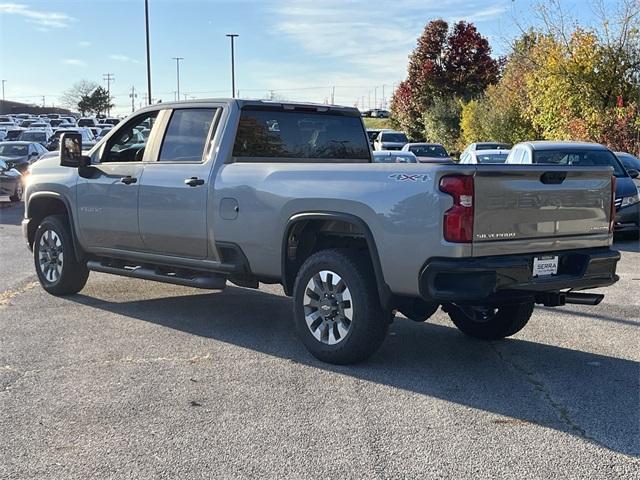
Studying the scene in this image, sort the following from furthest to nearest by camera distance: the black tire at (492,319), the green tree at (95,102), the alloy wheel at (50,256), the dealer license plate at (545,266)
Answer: the green tree at (95,102), the alloy wheel at (50,256), the black tire at (492,319), the dealer license plate at (545,266)

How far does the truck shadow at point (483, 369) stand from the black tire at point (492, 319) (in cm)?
9

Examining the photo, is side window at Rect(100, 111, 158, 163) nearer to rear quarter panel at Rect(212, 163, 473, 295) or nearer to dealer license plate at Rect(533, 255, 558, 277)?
rear quarter panel at Rect(212, 163, 473, 295)

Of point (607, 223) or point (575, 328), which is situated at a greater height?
point (607, 223)

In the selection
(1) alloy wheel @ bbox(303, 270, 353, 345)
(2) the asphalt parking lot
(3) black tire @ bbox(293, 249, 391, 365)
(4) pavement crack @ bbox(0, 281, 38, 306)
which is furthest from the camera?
(4) pavement crack @ bbox(0, 281, 38, 306)

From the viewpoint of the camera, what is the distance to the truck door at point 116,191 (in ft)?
22.8

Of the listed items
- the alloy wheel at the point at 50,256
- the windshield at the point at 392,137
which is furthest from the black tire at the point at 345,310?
the windshield at the point at 392,137

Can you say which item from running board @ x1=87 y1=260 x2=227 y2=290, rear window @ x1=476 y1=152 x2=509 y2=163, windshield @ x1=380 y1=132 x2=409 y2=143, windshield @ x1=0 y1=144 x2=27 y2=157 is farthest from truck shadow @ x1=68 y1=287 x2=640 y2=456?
windshield @ x1=380 y1=132 x2=409 y2=143

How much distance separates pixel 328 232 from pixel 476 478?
8.42 feet

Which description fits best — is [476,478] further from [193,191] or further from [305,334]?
[193,191]

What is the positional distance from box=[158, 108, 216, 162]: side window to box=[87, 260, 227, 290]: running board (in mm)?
1022

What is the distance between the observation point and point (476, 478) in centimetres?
363

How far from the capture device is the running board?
6359 mm

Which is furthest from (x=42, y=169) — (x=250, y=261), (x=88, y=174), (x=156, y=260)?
(x=250, y=261)

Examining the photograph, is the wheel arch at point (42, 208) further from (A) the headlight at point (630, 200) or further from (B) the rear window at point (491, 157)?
(B) the rear window at point (491, 157)
